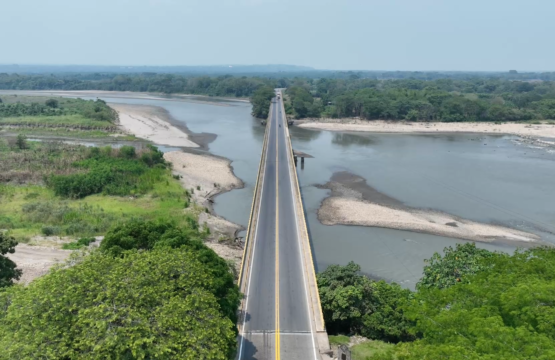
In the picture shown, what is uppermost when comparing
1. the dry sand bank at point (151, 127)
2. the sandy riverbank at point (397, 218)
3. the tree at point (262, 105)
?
the tree at point (262, 105)

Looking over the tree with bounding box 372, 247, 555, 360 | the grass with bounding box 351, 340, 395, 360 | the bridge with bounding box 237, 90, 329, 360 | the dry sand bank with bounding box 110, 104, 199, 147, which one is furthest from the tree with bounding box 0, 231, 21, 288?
the dry sand bank with bounding box 110, 104, 199, 147

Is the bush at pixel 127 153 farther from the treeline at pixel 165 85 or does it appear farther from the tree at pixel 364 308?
the treeline at pixel 165 85

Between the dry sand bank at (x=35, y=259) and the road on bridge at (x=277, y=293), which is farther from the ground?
the road on bridge at (x=277, y=293)

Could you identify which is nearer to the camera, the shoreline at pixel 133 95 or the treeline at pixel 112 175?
the treeline at pixel 112 175

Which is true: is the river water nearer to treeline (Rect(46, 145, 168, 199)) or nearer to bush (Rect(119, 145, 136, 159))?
treeline (Rect(46, 145, 168, 199))

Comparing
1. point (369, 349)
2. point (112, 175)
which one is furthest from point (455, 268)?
point (112, 175)

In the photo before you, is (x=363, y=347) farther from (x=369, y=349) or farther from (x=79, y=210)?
(x=79, y=210)

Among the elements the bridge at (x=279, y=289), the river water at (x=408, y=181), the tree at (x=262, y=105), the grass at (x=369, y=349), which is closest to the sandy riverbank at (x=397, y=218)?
the river water at (x=408, y=181)
